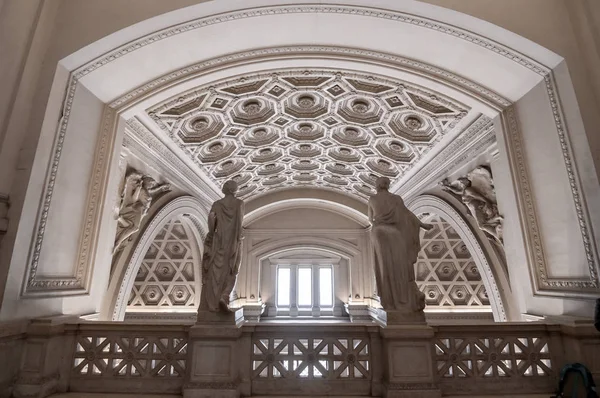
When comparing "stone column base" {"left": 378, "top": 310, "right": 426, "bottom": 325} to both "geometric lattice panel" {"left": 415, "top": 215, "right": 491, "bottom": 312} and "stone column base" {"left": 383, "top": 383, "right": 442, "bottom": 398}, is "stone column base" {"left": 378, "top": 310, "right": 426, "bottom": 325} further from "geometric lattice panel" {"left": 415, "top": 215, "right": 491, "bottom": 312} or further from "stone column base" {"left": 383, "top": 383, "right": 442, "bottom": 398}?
"geometric lattice panel" {"left": 415, "top": 215, "right": 491, "bottom": 312}

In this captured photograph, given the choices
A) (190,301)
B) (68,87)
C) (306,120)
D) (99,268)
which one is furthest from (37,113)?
(190,301)

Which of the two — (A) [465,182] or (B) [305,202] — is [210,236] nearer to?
(A) [465,182]

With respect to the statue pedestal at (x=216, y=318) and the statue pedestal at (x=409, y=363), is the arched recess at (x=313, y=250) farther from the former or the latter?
the statue pedestal at (x=409, y=363)

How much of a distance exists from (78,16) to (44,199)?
2.33 metres

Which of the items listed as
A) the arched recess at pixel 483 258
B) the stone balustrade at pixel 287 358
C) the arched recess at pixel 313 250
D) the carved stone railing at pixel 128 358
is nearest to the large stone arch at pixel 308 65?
the stone balustrade at pixel 287 358

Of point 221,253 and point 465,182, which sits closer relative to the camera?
point 221,253

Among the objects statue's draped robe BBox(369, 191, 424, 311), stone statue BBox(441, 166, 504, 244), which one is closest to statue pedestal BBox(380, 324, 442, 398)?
statue's draped robe BBox(369, 191, 424, 311)

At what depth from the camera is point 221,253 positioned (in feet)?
13.1

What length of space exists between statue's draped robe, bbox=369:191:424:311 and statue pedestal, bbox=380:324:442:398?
27 centimetres

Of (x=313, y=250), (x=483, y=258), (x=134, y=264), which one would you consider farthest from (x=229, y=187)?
(x=313, y=250)

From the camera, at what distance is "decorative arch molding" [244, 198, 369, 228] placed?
42.9ft

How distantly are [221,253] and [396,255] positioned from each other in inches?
75.0

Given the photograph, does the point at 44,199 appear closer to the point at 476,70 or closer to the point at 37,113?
the point at 37,113

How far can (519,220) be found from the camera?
4996mm
